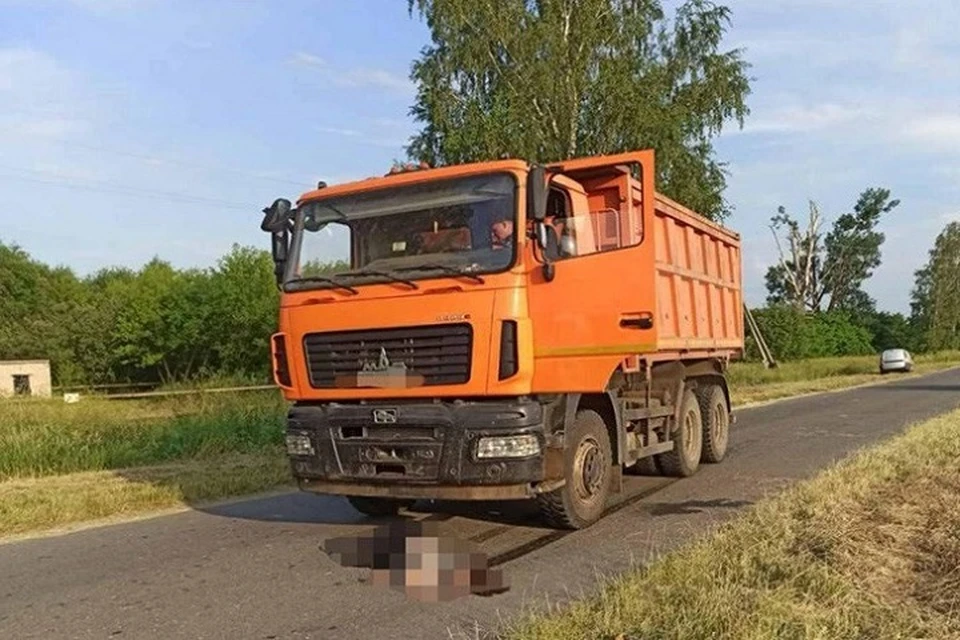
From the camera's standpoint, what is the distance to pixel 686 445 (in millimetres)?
10391

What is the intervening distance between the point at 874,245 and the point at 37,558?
3290 inches

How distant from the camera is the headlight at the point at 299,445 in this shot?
290 inches

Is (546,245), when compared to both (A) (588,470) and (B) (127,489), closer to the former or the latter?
(A) (588,470)

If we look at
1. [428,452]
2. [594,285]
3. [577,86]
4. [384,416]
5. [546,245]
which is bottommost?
[428,452]

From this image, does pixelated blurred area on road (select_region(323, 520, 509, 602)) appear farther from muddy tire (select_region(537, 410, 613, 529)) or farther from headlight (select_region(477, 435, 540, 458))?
muddy tire (select_region(537, 410, 613, 529))

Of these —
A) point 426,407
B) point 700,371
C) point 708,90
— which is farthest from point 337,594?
point 708,90

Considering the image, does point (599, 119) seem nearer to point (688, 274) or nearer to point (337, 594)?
point (688, 274)

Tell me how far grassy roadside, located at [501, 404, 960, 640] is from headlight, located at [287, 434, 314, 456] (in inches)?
115

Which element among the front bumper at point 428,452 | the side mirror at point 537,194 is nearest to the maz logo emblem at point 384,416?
the front bumper at point 428,452

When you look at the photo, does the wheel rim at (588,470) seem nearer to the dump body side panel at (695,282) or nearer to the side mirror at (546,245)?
the dump body side panel at (695,282)

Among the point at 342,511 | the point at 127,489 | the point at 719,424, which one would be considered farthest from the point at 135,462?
the point at 719,424

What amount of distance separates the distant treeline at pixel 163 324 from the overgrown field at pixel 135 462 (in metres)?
A: 22.2

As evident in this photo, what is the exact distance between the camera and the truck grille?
6.85 meters

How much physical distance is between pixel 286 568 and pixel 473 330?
84.5 inches
